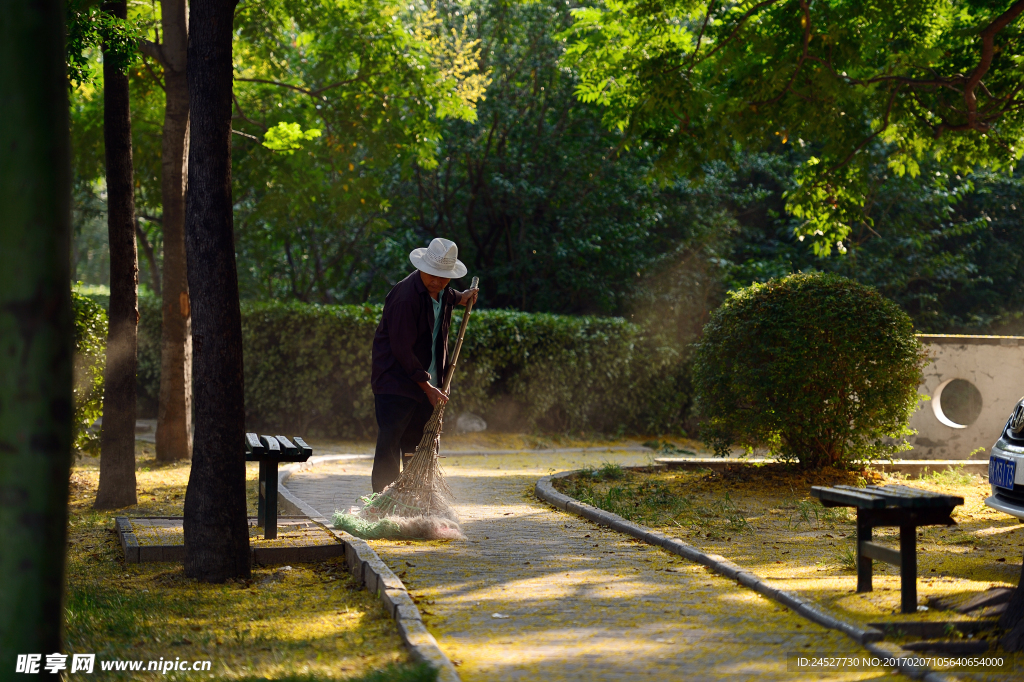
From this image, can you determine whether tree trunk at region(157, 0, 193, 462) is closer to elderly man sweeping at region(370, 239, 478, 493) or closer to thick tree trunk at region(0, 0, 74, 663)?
elderly man sweeping at region(370, 239, 478, 493)

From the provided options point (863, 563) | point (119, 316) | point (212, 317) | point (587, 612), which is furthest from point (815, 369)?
point (119, 316)

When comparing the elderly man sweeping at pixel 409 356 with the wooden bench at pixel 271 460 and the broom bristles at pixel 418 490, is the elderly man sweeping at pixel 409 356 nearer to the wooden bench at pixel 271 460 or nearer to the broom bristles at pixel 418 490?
the broom bristles at pixel 418 490

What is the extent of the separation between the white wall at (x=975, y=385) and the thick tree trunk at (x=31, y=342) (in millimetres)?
11592

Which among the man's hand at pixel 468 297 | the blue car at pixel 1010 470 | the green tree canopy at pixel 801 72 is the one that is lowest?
the blue car at pixel 1010 470

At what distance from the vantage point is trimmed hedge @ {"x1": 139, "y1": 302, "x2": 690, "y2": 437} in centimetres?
1439

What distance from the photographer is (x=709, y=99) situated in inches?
407

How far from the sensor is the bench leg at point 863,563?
4.77m

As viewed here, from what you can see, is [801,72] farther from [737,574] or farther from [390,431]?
[737,574]

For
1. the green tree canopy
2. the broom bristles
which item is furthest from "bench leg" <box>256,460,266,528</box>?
the green tree canopy

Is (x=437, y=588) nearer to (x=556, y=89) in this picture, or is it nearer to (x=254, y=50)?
(x=254, y=50)

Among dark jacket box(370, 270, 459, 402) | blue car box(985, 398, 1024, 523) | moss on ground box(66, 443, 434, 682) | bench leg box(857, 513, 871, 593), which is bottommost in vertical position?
moss on ground box(66, 443, 434, 682)

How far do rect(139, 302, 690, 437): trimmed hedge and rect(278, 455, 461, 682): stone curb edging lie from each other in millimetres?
7433

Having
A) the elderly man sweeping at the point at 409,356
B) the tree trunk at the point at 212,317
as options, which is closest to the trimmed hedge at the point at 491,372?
the elderly man sweeping at the point at 409,356

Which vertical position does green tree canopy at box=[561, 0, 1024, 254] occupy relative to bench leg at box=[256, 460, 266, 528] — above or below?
above
